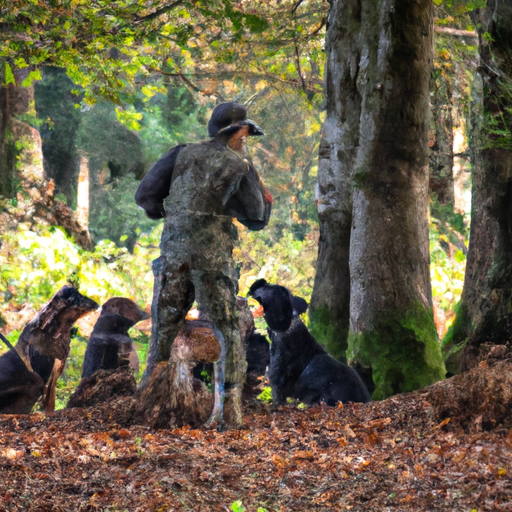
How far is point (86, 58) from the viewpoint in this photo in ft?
30.8

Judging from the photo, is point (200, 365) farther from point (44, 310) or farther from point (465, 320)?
point (465, 320)

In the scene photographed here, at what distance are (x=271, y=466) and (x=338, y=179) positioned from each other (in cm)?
469

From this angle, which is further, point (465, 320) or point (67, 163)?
point (67, 163)

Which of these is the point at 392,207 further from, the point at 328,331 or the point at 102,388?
the point at 102,388

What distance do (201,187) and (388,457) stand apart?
311 cm

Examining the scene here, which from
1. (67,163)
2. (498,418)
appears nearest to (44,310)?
(498,418)

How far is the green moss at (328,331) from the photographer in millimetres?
8620

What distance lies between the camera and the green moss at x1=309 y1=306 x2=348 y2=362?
28.3 ft

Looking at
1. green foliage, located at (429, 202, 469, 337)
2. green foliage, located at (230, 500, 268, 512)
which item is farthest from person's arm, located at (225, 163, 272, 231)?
green foliage, located at (429, 202, 469, 337)

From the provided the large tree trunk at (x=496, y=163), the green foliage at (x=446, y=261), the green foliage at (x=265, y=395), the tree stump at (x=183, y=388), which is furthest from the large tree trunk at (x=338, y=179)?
the green foliage at (x=446, y=261)

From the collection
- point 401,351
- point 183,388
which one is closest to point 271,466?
point 183,388

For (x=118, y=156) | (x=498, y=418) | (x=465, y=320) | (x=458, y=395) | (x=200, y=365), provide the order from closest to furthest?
→ 1. (x=498, y=418)
2. (x=458, y=395)
3. (x=200, y=365)
4. (x=465, y=320)
5. (x=118, y=156)

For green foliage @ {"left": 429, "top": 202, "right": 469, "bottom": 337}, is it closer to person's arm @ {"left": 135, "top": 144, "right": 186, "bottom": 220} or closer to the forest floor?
person's arm @ {"left": 135, "top": 144, "right": 186, "bottom": 220}

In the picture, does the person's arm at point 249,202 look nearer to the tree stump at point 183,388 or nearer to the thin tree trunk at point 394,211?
the tree stump at point 183,388
